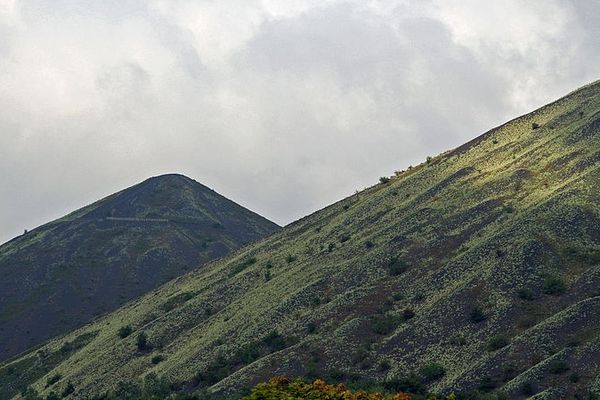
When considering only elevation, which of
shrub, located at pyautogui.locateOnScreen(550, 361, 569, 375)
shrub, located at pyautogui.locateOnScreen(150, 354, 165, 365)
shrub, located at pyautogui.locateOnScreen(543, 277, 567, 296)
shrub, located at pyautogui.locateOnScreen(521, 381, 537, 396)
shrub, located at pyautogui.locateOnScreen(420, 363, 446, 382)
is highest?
shrub, located at pyautogui.locateOnScreen(150, 354, 165, 365)

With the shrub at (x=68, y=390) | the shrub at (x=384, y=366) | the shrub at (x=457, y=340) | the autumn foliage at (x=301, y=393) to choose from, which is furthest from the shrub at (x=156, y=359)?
the autumn foliage at (x=301, y=393)

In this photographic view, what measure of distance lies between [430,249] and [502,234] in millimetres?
9330

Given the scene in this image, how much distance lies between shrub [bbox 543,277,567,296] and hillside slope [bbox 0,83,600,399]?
0.15 metres

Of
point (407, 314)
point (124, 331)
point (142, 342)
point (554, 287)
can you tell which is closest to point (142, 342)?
point (142, 342)

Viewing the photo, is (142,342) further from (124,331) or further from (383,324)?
(383,324)

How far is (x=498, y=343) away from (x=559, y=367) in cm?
879

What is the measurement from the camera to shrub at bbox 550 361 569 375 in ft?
253

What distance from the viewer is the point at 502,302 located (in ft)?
304

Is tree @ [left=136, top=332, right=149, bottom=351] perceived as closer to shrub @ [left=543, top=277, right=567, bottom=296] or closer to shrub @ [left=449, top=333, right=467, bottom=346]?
shrub @ [left=449, top=333, right=467, bottom=346]

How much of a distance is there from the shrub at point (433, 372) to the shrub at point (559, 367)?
10.0 metres

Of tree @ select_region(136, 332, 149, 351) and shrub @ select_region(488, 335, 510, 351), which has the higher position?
tree @ select_region(136, 332, 149, 351)

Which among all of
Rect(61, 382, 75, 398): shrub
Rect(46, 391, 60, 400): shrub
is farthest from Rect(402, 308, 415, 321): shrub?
Rect(46, 391, 60, 400): shrub

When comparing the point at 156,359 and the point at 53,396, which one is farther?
the point at 53,396

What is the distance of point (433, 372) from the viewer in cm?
8419
